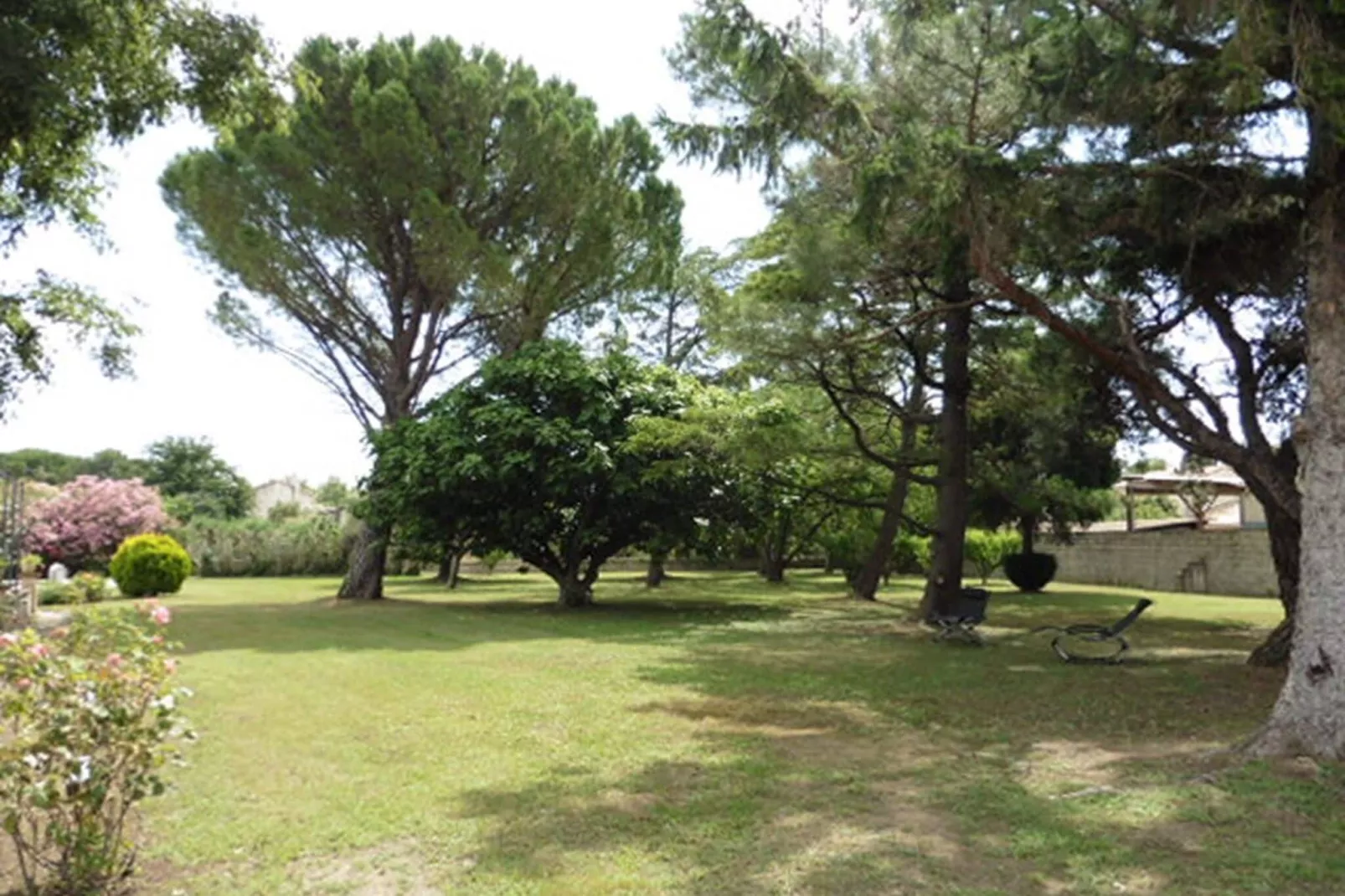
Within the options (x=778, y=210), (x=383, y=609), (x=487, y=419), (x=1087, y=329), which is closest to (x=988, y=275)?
(x=1087, y=329)

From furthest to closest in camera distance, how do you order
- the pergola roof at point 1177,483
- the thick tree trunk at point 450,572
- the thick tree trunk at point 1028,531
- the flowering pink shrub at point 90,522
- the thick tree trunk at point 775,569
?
the thick tree trunk at point 775,569 → the flowering pink shrub at point 90,522 → the thick tree trunk at point 1028,531 → the pergola roof at point 1177,483 → the thick tree trunk at point 450,572

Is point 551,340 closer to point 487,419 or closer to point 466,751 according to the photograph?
point 487,419

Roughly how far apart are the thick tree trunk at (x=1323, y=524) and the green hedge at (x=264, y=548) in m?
30.2

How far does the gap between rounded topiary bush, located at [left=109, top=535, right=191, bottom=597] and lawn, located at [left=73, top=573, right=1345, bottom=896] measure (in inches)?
418

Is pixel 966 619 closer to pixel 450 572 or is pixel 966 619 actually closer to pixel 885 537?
pixel 885 537

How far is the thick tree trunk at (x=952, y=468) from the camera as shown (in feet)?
45.7

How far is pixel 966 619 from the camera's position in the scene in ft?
37.9

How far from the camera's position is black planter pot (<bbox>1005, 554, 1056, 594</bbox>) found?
943 inches

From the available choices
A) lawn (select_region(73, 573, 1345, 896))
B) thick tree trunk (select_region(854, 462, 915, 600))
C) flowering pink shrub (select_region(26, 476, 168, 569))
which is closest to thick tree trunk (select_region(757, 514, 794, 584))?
thick tree trunk (select_region(854, 462, 915, 600))

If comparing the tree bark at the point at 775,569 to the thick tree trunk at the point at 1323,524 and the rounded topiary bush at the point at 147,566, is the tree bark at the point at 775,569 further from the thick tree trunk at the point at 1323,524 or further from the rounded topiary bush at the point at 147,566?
the thick tree trunk at the point at 1323,524

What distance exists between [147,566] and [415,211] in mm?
9719

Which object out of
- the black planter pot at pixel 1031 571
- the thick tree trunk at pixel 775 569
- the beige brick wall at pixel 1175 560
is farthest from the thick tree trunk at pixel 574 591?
the beige brick wall at pixel 1175 560

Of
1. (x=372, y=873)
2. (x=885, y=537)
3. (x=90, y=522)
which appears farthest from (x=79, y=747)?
(x=90, y=522)

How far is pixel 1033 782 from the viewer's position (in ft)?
16.6
